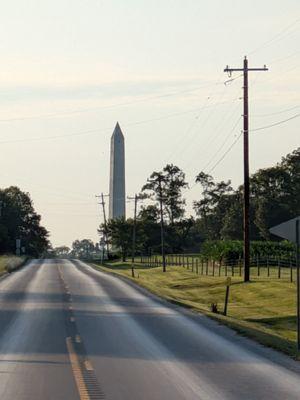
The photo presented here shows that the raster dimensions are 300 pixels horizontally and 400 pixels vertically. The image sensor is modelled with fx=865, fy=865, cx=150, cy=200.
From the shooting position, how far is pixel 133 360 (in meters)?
16.1

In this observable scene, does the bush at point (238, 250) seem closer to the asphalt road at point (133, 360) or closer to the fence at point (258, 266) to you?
the fence at point (258, 266)

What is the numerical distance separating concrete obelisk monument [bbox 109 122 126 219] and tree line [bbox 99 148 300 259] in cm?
488

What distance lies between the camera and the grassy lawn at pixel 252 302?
23.4 meters

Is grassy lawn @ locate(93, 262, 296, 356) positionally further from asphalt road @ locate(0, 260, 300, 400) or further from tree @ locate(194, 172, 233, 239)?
tree @ locate(194, 172, 233, 239)

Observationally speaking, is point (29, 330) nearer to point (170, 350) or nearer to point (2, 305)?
point (170, 350)

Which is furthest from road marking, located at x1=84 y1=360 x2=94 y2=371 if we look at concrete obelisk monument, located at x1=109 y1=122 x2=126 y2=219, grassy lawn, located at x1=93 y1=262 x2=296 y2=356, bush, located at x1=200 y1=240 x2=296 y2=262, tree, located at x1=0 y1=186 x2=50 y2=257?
tree, located at x1=0 y1=186 x2=50 y2=257

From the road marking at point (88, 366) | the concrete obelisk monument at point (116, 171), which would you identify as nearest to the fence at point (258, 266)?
Answer: the road marking at point (88, 366)

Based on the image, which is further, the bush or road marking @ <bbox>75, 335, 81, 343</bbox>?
the bush

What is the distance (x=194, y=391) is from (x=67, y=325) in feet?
41.4

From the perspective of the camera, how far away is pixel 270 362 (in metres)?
16.0

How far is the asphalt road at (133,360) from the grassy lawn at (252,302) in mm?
758

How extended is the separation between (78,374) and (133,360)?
205cm

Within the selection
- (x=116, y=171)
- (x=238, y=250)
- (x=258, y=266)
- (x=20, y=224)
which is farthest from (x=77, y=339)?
(x=20, y=224)

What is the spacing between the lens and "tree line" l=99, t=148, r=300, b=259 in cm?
12238
